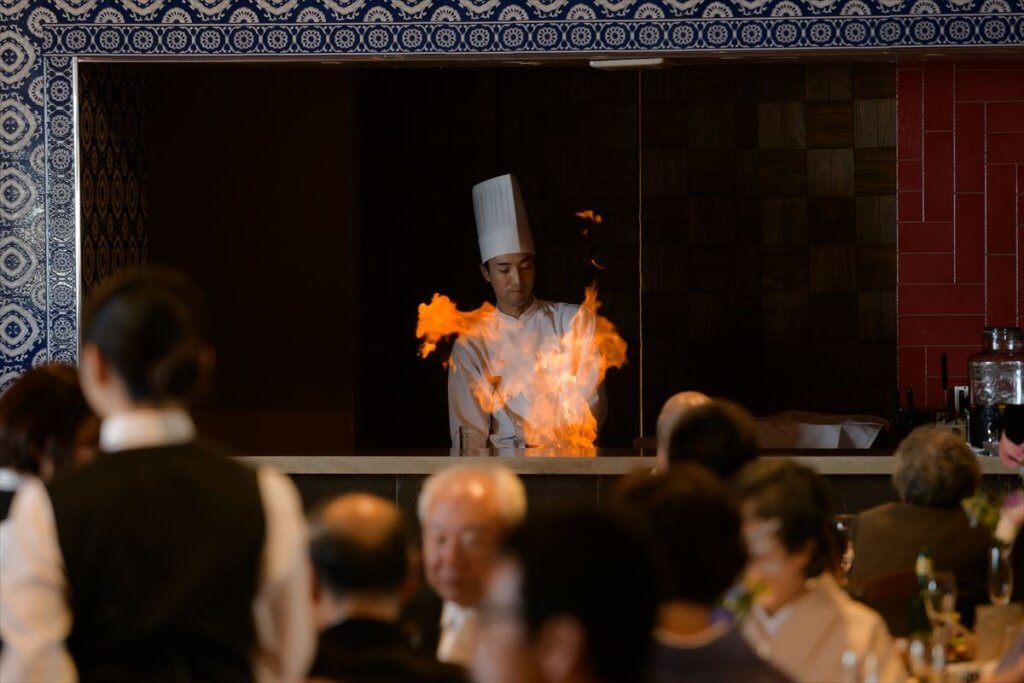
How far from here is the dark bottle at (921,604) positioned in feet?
9.23

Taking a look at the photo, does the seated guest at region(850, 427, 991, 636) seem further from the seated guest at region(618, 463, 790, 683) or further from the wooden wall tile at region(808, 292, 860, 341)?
the wooden wall tile at region(808, 292, 860, 341)

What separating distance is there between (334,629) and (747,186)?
16.3 ft

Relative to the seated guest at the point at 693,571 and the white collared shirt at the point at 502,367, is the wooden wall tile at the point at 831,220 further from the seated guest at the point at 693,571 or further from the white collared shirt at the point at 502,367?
the seated guest at the point at 693,571

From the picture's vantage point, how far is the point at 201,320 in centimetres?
208

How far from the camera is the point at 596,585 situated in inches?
56.1

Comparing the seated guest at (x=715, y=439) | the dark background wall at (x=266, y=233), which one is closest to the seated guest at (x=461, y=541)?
the seated guest at (x=715, y=439)

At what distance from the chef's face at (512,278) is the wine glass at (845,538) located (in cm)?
242

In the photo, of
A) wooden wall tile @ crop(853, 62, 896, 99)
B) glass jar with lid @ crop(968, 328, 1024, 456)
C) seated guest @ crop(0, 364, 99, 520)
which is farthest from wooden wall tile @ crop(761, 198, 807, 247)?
seated guest @ crop(0, 364, 99, 520)

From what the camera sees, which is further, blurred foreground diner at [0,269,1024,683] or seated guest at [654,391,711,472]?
seated guest at [654,391,711,472]

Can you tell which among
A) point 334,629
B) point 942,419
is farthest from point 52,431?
point 942,419

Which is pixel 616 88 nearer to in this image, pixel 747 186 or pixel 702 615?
pixel 747 186

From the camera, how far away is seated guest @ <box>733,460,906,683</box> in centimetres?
250

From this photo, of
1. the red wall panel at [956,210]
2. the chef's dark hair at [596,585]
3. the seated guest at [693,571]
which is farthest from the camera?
the red wall panel at [956,210]

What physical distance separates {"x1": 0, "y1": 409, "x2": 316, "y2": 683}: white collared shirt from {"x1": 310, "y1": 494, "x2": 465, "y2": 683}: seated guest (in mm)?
37
